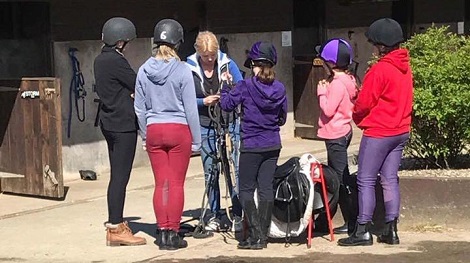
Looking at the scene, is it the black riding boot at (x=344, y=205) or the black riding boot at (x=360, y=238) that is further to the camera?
the black riding boot at (x=344, y=205)

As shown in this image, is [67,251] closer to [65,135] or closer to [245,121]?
[245,121]

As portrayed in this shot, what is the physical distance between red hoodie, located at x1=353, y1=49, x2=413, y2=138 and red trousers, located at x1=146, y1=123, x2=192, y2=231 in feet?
4.57

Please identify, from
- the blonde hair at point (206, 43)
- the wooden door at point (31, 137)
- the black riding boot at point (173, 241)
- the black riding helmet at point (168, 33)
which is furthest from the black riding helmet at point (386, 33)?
the wooden door at point (31, 137)

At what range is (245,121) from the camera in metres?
7.75

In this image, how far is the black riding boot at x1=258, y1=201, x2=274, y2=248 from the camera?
7743mm

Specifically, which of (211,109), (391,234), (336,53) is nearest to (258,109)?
(211,109)

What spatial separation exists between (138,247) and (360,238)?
5.79 ft

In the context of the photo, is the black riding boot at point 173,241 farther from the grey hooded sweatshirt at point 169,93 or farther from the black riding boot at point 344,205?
the black riding boot at point 344,205

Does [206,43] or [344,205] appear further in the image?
A: [344,205]

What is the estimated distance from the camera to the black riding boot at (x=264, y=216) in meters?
7.74

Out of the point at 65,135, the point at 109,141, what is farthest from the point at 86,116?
the point at 109,141

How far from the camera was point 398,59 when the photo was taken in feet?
25.2

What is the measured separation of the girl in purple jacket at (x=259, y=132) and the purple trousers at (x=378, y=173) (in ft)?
2.25

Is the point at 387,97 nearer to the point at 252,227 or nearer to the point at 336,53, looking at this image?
the point at 336,53
